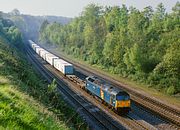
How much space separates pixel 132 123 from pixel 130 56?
2514cm

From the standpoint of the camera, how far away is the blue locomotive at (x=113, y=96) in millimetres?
34312

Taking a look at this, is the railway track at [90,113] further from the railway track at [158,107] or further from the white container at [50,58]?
the white container at [50,58]

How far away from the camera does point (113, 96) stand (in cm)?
3494

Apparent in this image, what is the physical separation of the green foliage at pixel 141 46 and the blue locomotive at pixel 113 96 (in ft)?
39.2

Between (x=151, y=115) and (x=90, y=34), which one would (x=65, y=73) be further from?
(x=90, y=34)

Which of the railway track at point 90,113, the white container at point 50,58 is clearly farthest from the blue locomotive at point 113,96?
the white container at point 50,58

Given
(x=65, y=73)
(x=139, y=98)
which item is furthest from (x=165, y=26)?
(x=139, y=98)

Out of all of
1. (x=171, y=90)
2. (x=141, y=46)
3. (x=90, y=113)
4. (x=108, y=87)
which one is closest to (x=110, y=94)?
(x=108, y=87)

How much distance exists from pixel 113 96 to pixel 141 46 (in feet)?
83.3

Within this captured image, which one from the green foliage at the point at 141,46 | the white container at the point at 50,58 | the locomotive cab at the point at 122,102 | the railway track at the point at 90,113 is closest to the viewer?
the railway track at the point at 90,113

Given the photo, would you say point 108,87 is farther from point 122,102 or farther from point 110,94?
point 122,102

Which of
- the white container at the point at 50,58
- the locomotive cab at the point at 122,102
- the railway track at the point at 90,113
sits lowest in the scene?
the white container at the point at 50,58

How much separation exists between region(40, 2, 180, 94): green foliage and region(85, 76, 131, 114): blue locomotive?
12.0 metres

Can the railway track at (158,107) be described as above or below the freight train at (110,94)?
below
